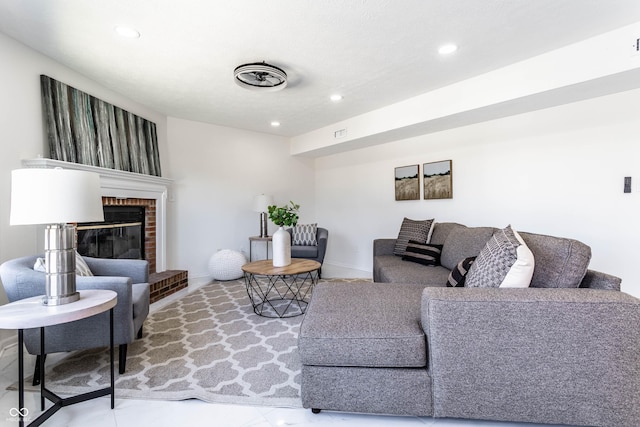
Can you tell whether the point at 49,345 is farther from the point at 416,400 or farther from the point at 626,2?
the point at 626,2

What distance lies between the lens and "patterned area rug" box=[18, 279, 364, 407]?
178 centimetres

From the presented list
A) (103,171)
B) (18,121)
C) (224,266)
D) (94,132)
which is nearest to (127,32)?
(18,121)

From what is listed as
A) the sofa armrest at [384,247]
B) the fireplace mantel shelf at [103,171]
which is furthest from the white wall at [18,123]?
the sofa armrest at [384,247]

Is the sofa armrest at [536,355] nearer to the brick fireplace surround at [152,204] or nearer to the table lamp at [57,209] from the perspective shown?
the table lamp at [57,209]

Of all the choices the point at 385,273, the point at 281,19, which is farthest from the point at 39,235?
the point at 385,273

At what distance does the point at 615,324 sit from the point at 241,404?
183cm

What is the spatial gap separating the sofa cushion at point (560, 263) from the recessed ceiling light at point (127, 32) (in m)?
3.08

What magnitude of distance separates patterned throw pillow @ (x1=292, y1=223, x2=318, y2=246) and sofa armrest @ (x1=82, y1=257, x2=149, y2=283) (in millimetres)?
2473

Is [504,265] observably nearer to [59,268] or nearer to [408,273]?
[408,273]

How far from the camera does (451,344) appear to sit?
1.38 meters

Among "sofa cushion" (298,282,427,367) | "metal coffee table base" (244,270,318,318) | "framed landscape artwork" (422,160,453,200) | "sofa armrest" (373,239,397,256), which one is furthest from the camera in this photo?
"framed landscape artwork" (422,160,453,200)

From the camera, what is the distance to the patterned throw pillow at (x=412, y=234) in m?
3.48

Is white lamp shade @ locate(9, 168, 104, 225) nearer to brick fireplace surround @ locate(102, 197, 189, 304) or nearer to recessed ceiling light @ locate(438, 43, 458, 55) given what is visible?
brick fireplace surround @ locate(102, 197, 189, 304)

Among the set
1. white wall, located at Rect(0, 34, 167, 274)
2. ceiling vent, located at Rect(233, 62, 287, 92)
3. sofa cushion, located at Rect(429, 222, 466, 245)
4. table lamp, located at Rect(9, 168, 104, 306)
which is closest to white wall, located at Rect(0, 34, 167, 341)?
white wall, located at Rect(0, 34, 167, 274)
